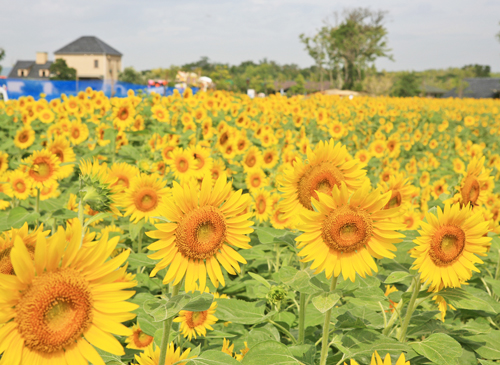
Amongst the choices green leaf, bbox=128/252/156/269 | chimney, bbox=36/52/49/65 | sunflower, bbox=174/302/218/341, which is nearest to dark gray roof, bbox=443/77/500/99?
sunflower, bbox=174/302/218/341

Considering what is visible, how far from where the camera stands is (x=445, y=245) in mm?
1663

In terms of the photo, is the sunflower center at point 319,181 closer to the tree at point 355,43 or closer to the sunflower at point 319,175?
the sunflower at point 319,175

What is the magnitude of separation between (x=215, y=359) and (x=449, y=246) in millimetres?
1046

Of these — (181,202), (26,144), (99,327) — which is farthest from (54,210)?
(26,144)

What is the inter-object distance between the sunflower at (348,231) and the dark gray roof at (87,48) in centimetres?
9265

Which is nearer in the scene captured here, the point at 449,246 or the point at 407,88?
the point at 449,246

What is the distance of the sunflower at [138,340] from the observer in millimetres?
2094

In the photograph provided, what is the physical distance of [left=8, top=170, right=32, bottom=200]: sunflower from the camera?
334 centimetres

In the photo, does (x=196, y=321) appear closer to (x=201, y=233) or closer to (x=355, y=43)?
(x=201, y=233)

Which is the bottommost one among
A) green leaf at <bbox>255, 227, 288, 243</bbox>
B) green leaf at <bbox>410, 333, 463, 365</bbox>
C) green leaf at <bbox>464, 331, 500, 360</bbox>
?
green leaf at <bbox>464, 331, 500, 360</bbox>

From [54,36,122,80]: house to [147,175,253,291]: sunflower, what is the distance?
88.8m

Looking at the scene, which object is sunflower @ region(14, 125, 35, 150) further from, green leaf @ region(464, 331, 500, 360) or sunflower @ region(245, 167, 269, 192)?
green leaf @ region(464, 331, 500, 360)

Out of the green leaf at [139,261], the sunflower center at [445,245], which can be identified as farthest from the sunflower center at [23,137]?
the sunflower center at [445,245]

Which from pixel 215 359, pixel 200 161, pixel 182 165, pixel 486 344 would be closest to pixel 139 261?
pixel 215 359
